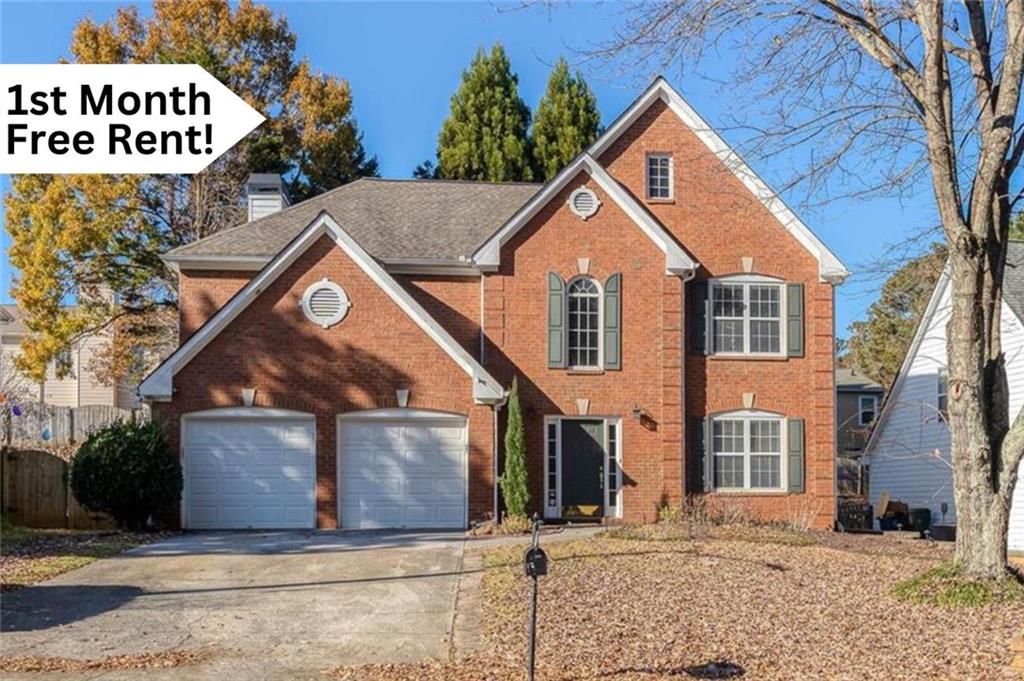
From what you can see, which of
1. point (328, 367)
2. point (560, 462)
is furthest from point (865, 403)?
point (328, 367)

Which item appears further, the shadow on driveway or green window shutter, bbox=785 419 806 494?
green window shutter, bbox=785 419 806 494

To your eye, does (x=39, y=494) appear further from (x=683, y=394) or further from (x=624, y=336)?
(x=683, y=394)

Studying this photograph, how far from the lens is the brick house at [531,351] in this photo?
21359 millimetres

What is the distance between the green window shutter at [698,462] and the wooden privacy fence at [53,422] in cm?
1530

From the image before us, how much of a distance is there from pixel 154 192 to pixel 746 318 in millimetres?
18003

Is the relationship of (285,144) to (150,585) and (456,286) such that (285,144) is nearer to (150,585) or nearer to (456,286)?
(456,286)

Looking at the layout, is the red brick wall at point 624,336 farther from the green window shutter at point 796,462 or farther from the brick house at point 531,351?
the green window shutter at point 796,462

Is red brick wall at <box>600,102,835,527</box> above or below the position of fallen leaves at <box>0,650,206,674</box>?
above

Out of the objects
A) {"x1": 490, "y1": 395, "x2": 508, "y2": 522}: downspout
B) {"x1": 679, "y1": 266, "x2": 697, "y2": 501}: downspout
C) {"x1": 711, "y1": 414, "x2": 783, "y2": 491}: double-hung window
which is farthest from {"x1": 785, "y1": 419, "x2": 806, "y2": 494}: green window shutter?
{"x1": 490, "y1": 395, "x2": 508, "y2": 522}: downspout

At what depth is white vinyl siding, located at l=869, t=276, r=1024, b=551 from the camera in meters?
27.1

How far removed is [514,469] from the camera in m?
21.5

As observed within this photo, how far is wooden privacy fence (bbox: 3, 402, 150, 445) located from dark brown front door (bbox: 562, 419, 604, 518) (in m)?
13.6

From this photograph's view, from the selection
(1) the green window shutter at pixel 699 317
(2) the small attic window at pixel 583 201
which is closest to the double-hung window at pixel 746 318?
(1) the green window shutter at pixel 699 317

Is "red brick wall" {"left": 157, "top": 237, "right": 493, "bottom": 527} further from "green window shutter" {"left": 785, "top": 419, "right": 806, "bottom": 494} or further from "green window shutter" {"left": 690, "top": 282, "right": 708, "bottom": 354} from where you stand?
"green window shutter" {"left": 785, "top": 419, "right": 806, "bottom": 494}
